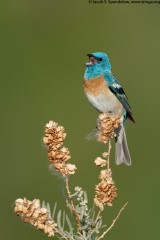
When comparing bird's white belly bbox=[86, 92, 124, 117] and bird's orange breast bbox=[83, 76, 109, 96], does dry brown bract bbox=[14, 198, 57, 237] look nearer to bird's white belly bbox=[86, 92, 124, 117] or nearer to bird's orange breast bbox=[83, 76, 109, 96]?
bird's white belly bbox=[86, 92, 124, 117]

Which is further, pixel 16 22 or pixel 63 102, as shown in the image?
pixel 16 22

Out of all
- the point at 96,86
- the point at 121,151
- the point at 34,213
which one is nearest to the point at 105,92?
the point at 96,86

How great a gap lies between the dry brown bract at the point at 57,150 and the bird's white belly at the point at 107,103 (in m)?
2.37

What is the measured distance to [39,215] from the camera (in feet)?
6.13

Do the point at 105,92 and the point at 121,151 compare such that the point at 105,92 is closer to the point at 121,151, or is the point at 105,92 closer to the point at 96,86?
the point at 96,86

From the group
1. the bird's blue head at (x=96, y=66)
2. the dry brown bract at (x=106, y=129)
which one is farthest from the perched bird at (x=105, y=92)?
the dry brown bract at (x=106, y=129)

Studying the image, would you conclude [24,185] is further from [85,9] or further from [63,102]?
[85,9]

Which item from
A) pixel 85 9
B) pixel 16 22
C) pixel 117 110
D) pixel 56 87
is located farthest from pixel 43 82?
pixel 117 110

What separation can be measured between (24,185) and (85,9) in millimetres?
4311

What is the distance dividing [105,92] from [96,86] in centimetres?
8

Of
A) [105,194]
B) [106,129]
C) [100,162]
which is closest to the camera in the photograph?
[105,194]

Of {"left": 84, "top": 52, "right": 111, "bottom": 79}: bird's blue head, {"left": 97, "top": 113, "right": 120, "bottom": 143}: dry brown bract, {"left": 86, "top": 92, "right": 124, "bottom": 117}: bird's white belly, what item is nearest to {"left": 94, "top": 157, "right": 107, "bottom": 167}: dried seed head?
{"left": 97, "top": 113, "right": 120, "bottom": 143}: dry brown bract

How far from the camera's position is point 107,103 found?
4.52 meters

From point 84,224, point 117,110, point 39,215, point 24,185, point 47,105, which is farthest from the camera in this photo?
point 47,105
